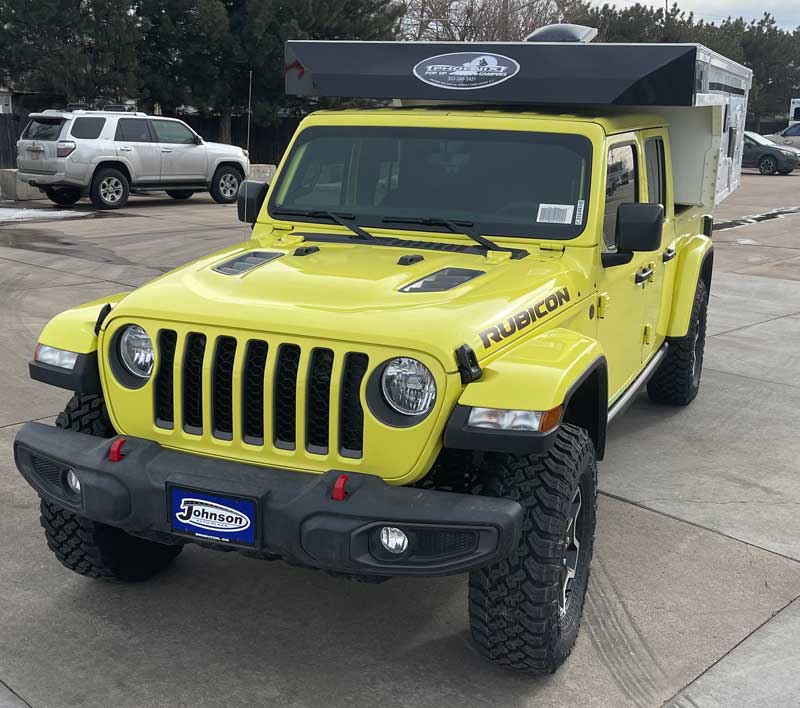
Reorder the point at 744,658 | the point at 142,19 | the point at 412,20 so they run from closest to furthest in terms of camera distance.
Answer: the point at 744,658 < the point at 142,19 < the point at 412,20

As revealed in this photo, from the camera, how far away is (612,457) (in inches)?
232

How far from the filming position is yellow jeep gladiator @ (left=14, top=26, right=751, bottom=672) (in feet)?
10.6

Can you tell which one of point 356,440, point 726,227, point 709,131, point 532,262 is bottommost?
point 726,227

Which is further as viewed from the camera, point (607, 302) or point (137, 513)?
point (607, 302)

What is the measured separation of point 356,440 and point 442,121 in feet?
6.55

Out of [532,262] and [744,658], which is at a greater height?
[532,262]

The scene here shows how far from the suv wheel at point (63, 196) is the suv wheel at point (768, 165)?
72.4 feet

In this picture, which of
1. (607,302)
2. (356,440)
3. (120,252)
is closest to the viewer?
(356,440)

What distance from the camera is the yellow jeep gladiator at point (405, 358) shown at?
3236 millimetres

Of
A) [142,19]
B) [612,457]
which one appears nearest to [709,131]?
[612,457]

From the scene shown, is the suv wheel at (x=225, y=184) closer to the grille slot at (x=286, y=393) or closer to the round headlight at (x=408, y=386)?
the grille slot at (x=286, y=393)

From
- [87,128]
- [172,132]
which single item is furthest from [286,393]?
[172,132]

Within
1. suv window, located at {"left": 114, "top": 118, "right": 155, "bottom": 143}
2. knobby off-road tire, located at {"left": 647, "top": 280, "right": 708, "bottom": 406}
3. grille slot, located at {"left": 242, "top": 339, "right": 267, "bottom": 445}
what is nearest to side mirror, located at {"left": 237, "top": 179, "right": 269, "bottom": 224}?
grille slot, located at {"left": 242, "top": 339, "right": 267, "bottom": 445}

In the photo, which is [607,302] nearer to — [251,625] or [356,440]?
[356,440]
